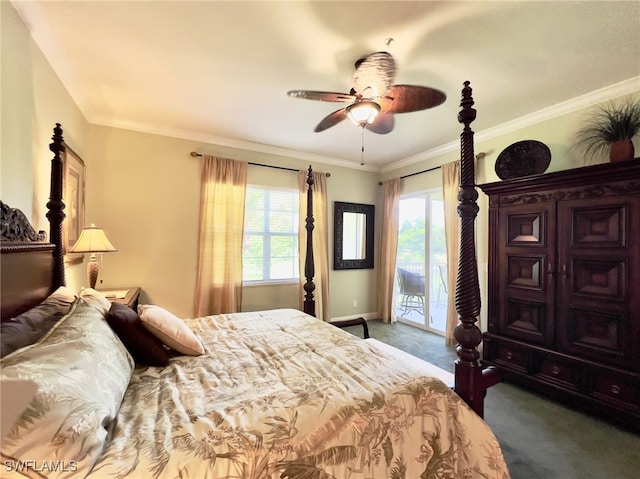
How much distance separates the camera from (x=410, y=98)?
1.91 m

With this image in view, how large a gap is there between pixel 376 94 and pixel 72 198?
2773 millimetres

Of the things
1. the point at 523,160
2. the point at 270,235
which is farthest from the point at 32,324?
the point at 523,160

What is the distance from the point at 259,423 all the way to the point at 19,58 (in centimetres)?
238

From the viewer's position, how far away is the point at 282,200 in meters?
4.23

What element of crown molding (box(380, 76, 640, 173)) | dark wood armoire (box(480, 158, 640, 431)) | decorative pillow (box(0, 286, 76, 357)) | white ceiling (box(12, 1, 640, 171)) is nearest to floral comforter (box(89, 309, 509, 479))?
decorative pillow (box(0, 286, 76, 357))

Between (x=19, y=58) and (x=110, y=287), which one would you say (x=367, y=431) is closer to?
(x=19, y=58)

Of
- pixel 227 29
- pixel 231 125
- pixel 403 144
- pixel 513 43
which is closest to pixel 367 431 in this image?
pixel 227 29

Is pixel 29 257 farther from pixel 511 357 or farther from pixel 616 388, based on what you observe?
pixel 616 388

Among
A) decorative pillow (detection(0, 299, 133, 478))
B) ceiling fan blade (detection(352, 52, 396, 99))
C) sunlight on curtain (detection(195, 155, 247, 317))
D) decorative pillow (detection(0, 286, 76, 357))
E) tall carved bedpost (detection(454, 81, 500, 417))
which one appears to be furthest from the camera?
sunlight on curtain (detection(195, 155, 247, 317))

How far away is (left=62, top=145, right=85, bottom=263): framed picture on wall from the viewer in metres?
2.31

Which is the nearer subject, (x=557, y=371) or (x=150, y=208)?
(x=557, y=371)

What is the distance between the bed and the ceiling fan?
47 cm

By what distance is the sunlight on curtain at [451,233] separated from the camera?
362 cm

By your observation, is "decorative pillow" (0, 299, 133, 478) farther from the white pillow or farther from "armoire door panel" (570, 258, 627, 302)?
"armoire door panel" (570, 258, 627, 302)
